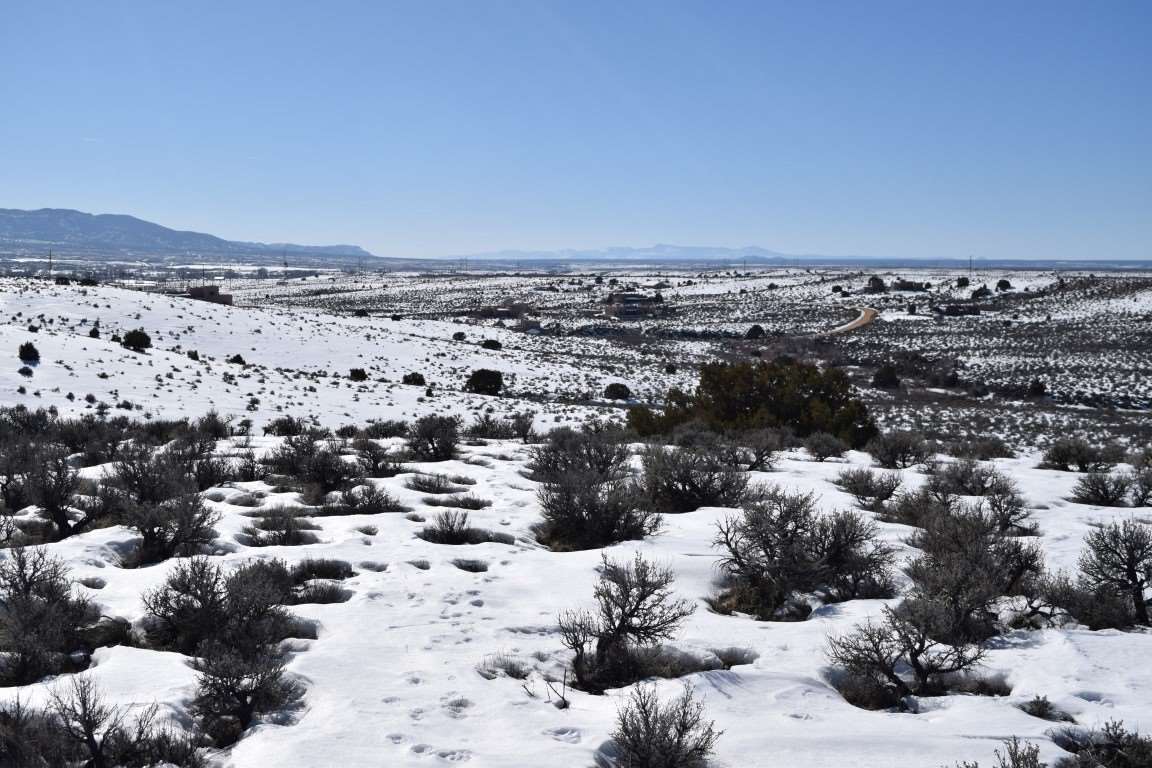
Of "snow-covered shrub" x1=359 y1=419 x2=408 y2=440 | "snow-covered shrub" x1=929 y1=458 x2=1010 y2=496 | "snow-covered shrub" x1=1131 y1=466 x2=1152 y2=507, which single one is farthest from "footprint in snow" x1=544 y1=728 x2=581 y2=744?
"snow-covered shrub" x1=359 y1=419 x2=408 y2=440

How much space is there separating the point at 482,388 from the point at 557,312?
51.3 meters

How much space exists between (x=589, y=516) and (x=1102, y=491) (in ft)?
22.7

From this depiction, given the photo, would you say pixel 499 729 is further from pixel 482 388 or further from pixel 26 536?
pixel 482 388

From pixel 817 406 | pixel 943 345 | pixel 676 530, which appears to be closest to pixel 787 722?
pixel 676 530

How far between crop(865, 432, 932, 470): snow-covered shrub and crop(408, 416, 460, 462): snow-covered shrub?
719 cm

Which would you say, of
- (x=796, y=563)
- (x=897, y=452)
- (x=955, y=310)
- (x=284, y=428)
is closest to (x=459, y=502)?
(x=796, y=563)

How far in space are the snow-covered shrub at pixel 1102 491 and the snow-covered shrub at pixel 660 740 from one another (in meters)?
8.28

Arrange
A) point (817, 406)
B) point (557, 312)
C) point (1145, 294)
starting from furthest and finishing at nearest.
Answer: point (557, 312) < point (1145, 294) < point (817, 406)

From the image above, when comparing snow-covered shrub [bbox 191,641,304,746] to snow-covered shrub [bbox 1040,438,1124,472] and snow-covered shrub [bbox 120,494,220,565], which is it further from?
snow-covered shrub [bbox 1040,438,1124,472]

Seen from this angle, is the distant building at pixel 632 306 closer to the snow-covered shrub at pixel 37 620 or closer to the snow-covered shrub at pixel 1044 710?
the snow-covered shrub at pixel 37 620

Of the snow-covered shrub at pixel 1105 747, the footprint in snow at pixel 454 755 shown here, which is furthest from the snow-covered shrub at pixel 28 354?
the snow-covered shrub at pixel 1105 747

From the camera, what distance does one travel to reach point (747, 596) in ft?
22.0

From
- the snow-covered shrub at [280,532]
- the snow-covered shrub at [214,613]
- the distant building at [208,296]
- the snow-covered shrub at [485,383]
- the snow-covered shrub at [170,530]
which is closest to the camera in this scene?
the snow-covered shrub at [214,613]

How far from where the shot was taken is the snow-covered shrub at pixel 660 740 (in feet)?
12.9
